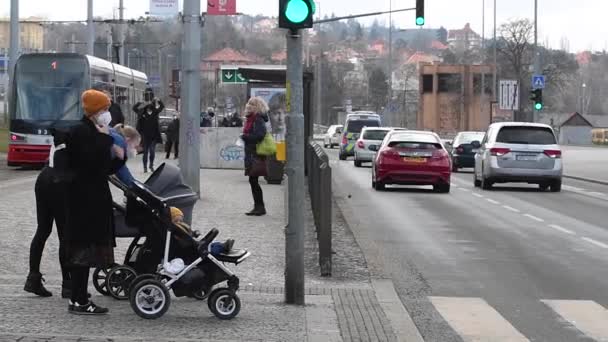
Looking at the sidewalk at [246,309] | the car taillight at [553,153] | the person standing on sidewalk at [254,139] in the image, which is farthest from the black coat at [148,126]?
the sidewalk at [246,309]

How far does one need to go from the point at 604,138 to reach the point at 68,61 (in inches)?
3614

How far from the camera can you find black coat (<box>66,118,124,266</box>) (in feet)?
30.0

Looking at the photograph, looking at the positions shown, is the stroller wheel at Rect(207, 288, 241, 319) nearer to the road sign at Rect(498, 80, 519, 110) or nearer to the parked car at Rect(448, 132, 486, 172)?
the parked car at Rect(448, 132, 486, 172)

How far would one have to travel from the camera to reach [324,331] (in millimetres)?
8992

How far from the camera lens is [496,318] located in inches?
408

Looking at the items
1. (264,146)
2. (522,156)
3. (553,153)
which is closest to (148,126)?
(522,156)

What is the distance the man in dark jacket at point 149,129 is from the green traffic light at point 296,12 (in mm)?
19391

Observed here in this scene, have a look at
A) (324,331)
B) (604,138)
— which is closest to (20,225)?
(324,331)

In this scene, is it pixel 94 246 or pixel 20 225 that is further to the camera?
pixel 20 225

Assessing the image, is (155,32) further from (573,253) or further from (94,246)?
(94,246)

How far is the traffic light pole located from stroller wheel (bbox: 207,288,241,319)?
3.30ft

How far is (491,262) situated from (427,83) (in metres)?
114

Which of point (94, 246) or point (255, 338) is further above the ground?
point (94, 246)

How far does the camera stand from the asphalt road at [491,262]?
10156 millimetres
